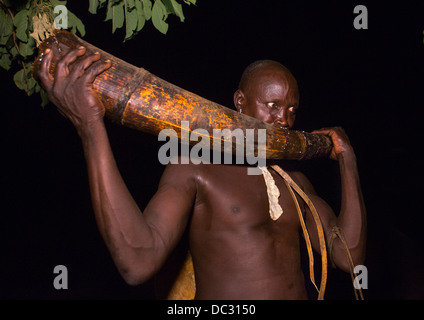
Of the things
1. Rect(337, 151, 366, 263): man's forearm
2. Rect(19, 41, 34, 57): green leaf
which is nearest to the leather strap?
Rect(337, 151, 366, 263): man's forearm

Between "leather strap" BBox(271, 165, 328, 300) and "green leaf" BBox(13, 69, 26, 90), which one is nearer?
"leather strap" BBox(271, 165, 328, 300)

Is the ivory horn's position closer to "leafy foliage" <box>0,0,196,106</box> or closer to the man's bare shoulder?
"leafy foliage" <box>0,0,196,106</box>

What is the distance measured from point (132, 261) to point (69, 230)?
278 cm

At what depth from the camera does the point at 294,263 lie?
1669 millimetres

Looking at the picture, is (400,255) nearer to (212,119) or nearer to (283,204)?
(283,204)

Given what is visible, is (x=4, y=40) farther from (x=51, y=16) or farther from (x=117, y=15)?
(x=117, y=15)

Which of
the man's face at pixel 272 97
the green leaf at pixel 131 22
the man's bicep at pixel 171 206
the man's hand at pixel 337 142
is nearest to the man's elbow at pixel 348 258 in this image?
the man's hand at pixel 337 142

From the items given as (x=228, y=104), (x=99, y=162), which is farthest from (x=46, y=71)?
(x=228, y=104)

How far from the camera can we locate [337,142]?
189 cm

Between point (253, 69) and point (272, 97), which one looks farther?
point (253, 69)

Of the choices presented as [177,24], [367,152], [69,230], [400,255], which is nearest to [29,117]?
[69,230]

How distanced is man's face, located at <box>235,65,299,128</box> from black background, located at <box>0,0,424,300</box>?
2162mm

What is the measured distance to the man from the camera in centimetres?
104

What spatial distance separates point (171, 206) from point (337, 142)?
1074 mm
